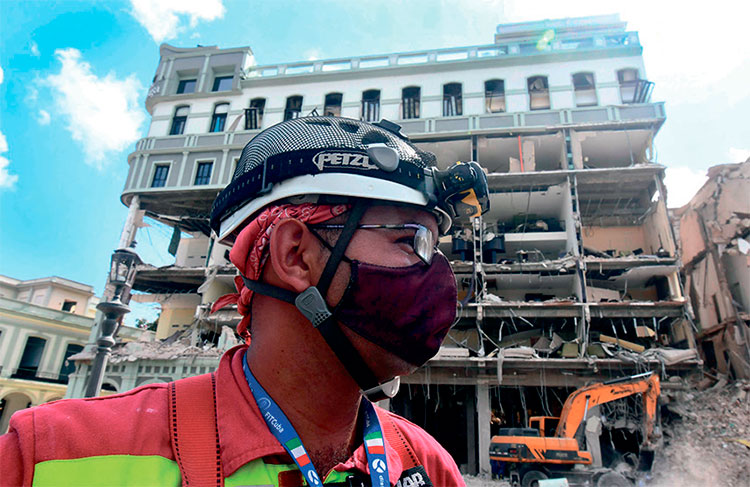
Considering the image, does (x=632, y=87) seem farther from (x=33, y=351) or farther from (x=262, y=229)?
(x=33, y=351)

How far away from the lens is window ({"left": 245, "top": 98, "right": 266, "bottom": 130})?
29.0 m

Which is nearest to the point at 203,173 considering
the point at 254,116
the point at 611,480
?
the point at 254,116

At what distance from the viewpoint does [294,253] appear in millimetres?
1797

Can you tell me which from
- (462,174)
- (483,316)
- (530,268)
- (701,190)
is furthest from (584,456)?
(701,190)

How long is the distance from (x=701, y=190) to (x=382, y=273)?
28.0m

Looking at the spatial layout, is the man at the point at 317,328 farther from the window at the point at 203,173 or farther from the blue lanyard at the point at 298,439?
the window at the point at 203,173

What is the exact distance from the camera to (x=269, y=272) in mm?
1829

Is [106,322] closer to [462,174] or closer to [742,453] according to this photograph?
[462,174]

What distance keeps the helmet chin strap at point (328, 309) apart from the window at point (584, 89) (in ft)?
91.3

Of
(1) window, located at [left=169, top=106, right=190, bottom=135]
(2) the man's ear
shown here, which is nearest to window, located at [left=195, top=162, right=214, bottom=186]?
(1) window, located at [left=169, top=106, right=190, bottom=135]

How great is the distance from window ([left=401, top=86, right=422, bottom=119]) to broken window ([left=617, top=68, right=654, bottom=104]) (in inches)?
440

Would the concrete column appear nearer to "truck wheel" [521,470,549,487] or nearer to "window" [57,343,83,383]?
"truck wheel" [521,470,549,487]

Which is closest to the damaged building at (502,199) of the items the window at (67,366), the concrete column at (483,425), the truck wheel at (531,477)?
the concrete column at (483,425)

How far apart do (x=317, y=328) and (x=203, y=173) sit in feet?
95.4
